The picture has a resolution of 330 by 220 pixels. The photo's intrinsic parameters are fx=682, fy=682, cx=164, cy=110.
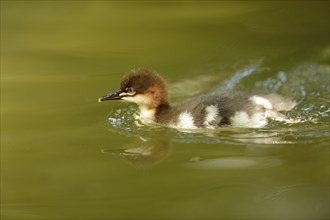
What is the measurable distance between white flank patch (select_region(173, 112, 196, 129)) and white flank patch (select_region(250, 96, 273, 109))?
317 mm

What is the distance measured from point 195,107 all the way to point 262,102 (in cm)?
34

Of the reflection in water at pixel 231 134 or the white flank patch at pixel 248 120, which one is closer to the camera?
the reflection in water at pixel 231 134

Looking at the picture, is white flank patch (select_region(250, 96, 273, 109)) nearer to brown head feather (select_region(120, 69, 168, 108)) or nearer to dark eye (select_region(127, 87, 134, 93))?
brown head feather (select_region(120, 69, 168, 108))

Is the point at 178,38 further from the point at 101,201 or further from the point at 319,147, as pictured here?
the point at 101,201

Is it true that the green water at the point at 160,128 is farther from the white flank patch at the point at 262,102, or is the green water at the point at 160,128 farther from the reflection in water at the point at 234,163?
the white flank patch at the point at 262,102

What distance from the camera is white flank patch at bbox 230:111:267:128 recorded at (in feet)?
10.3

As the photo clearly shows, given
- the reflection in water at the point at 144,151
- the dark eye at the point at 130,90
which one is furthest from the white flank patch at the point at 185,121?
the dark eye at the point at 130,90

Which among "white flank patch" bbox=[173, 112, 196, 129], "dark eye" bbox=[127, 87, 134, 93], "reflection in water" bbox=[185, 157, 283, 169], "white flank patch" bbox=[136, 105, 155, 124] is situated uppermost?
"dark eye" bbox=[127, 87, 134, 93]

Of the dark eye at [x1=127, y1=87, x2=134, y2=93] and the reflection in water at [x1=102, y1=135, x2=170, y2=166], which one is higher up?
the dark eye at [x1=127, y1=87, x2=134, y2=93]

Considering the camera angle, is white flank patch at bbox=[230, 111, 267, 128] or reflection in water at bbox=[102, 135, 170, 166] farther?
white flank patch at bbox=[230, 111, 267, 128]

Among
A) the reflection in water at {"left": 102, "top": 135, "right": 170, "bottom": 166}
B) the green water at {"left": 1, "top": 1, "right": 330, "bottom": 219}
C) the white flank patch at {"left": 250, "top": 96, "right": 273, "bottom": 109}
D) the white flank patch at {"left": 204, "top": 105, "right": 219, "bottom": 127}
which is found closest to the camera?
the green water at {"left": 1, "top": 1, "right": 330, "bottom": 219}

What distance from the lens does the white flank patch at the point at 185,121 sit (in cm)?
311

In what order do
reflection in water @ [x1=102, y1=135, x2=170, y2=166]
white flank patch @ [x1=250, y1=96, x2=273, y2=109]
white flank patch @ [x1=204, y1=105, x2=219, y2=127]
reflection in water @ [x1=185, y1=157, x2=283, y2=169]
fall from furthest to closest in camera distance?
white flank patch @ [x1=250, y1=96, x2=273, y2=109], white flank patch @ [x1=204, y1=105, x2=219, y2=127], reflection in water @ [x1=102, y1=135, x2=170, y2=166], reflection in water @ [x1=185, y1=157, x2=283, y2=169]

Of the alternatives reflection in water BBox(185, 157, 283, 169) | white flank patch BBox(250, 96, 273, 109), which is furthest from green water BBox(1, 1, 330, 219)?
white flank patch BBox(250, 96, 273, 109)
